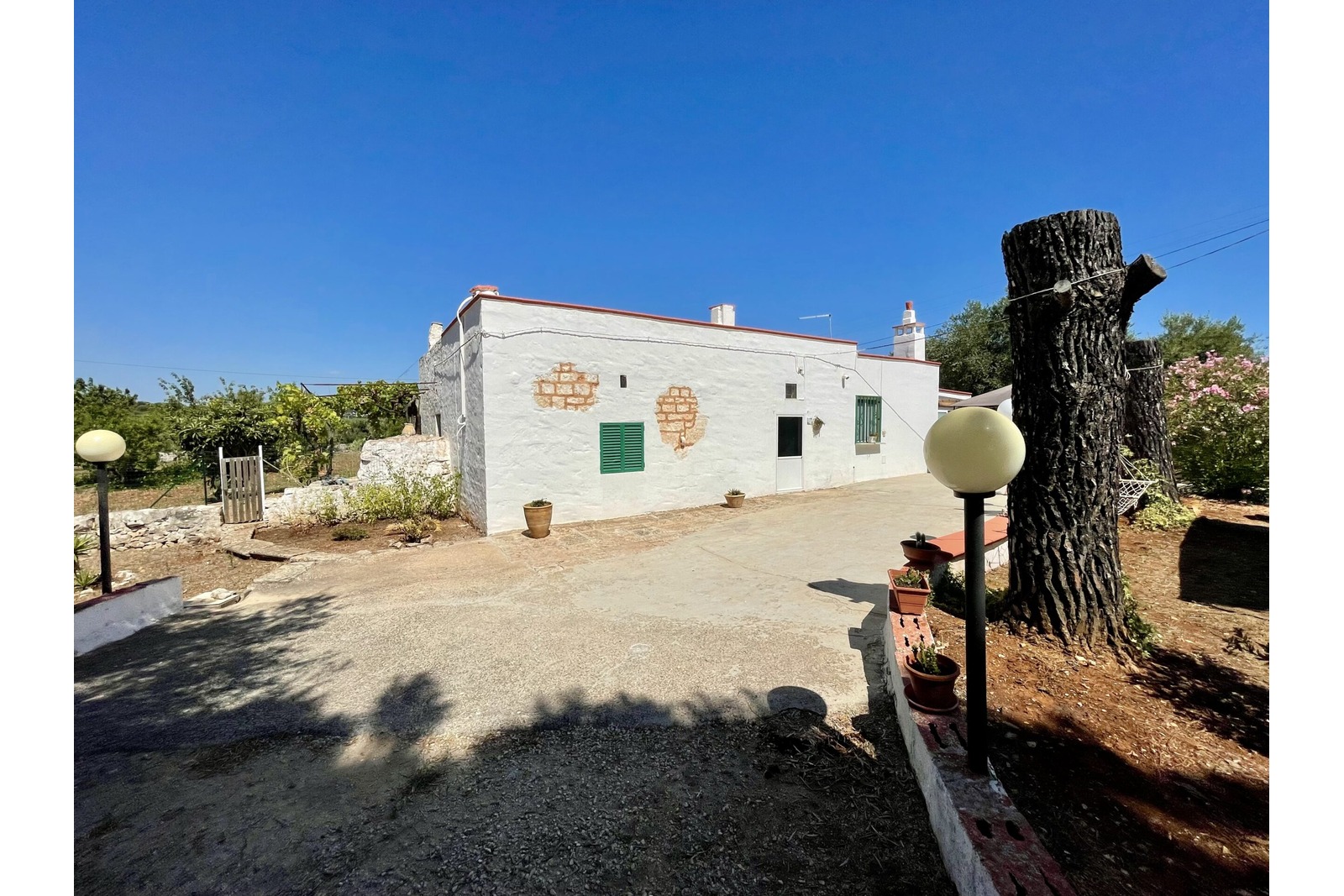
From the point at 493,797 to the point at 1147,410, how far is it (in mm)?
10592

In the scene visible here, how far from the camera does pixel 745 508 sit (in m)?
10.2

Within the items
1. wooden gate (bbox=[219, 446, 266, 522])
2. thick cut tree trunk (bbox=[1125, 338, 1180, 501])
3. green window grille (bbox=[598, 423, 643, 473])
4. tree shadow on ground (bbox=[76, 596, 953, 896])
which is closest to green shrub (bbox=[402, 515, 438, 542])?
wooden gate (bbox=[219, 446, 266, 522])

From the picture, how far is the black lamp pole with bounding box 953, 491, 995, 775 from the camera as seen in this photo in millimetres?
1988

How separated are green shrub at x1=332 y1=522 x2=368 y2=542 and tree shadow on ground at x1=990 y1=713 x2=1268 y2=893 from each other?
342 inches

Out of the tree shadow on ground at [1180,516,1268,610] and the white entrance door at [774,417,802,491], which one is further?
the white entrance door at [774,417,802,491]

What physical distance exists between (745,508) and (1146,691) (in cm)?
747

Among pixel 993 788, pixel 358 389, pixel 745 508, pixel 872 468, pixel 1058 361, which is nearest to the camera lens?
pixel 993 788

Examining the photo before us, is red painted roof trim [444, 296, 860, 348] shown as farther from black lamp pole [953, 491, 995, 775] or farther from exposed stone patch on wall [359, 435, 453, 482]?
black lamp pole [953, 491, 995, 775]

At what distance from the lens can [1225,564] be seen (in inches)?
194

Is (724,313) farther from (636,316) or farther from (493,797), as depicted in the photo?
(493,797)

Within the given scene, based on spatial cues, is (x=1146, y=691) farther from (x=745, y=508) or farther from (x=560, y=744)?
(x=745, y=508)

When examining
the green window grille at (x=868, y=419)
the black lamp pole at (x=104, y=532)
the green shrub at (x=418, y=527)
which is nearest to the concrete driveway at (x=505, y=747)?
the black lamp pole at (x=104, y=532)
